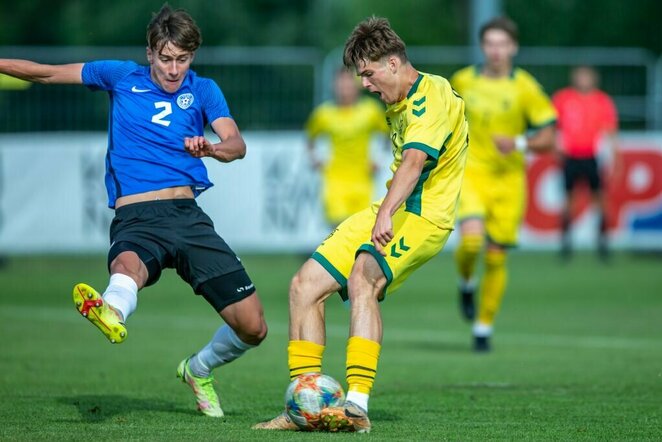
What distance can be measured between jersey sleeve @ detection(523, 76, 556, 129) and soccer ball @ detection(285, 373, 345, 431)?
5217mm

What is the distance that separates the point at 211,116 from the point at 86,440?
7.20 ft

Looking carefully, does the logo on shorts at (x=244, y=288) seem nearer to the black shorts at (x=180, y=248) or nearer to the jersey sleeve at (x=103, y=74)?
the black shorts at (x=180, y=248)

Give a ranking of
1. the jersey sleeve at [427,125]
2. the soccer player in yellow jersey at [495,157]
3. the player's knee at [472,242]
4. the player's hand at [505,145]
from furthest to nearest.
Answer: the soccer player in yellow jersey at [495,157], the player's knee at [472,242], the player's hand at [505,145], the jersey sleeve at [427,125]

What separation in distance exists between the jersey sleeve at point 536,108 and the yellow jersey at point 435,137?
416 centimetres

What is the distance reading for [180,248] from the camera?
764 centimetres

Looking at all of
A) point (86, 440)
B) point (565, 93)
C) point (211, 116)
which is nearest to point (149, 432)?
point (86, 440)

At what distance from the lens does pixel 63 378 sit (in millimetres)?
9773

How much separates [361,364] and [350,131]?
9.28 m

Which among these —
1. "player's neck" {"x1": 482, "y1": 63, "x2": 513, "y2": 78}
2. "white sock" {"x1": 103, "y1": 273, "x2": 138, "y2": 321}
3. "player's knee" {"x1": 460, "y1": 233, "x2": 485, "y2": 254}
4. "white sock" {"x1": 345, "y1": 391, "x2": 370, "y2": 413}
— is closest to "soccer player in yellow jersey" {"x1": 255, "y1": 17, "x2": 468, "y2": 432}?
"white sock" {"x1": 345, "y1": 391, "x2": 370, "y2": 413}

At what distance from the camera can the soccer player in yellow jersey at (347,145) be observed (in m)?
16.2

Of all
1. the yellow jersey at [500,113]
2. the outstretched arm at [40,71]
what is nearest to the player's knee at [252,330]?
the outstretched arm at [40,71]

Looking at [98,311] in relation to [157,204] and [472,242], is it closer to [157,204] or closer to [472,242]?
[157,204]

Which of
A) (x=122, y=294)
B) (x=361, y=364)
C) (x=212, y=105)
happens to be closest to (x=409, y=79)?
(x=212, y=105)

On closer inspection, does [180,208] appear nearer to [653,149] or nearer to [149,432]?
[149,432]
